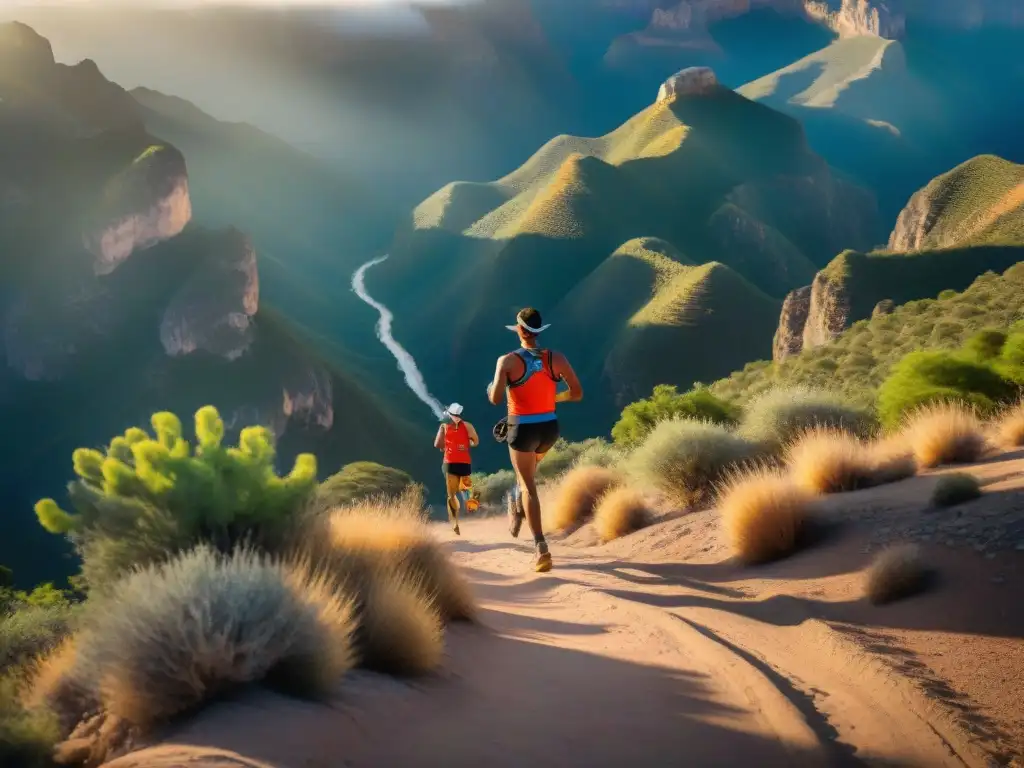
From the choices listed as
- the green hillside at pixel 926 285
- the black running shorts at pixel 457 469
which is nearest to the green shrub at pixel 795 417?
the green hillside at pixel 926 285

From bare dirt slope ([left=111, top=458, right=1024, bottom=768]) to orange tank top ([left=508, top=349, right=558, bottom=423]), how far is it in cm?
191

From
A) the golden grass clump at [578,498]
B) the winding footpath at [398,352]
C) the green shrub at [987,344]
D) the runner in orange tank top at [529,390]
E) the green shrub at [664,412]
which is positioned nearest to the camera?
the runner in orange tank top at [529,390]

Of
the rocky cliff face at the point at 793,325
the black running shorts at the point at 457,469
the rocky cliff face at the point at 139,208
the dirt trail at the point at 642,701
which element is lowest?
the dirt trail at the point at 642,701

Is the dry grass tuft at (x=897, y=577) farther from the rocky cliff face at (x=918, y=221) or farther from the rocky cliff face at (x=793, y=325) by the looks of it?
the rocky cliff face at (x=918, y=221)

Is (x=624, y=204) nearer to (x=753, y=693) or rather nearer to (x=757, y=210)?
(x=757, y=210)

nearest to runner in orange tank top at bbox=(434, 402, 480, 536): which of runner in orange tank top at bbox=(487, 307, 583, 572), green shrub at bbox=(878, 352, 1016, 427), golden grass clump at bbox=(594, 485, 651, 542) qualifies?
golden grass clump at bbox=(594, 485, 651, 542)

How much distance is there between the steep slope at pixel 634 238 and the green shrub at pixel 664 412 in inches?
2233

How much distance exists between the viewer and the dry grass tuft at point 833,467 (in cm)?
988

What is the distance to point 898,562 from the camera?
22.0ft

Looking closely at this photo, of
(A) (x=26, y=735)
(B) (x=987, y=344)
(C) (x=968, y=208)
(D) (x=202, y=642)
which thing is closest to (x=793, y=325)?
(C) (x=968, y=208)

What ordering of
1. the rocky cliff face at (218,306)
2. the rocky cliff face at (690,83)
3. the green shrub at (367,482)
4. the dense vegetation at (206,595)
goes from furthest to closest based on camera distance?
1. the rocky cliff face at (690,83)
2. the rocky cliff face at (218,306)
3. the green shrub at (367,482)
4. the dense vegetation at (206,595)

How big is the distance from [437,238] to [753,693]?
13416 cm

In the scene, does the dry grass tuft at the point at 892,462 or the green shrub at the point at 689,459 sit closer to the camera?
the dry grass tuft at the point at 892,462

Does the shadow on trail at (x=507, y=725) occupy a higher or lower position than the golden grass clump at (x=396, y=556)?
lower
